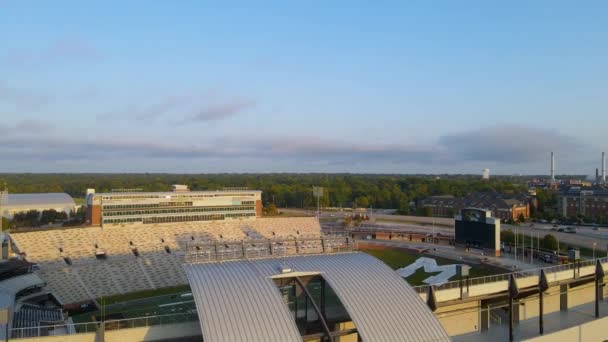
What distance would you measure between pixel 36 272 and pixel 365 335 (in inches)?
1475

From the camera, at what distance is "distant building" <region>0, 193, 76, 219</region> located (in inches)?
3561

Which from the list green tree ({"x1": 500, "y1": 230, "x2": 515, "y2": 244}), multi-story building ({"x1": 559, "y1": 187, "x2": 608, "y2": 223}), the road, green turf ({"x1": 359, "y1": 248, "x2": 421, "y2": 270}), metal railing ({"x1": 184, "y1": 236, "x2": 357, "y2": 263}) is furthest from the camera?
multi-story building ({"x1": 559, "y1": 187, "x2": 608, "y2": 223})

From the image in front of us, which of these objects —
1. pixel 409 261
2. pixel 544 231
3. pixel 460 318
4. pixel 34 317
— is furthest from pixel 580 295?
pixel 544 231

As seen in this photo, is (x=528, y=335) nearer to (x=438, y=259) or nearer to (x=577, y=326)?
(x=577, y=326)

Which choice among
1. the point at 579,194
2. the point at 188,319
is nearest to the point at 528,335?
the point at 188,319

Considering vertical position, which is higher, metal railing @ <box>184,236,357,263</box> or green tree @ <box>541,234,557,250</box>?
metal railing @ <box>184,236,357,263</box>

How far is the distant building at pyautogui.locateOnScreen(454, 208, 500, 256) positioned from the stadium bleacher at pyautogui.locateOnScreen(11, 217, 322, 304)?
63.4ft

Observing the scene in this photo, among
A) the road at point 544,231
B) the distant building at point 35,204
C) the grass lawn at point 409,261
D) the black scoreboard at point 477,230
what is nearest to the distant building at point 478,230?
the black scoreboard at point 477,230

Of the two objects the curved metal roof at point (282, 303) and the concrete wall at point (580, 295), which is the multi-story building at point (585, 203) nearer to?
the concrete wall at point (580, 295)

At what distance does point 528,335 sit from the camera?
23.5 metres

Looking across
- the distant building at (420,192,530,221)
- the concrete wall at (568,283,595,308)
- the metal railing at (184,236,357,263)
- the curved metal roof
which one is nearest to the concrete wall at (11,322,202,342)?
the curved metal roof

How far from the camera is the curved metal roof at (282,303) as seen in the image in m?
16.1

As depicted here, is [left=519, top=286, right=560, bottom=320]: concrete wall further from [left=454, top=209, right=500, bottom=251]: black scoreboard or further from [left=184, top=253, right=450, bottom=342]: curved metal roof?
[left=454, top=209, right=500, bottom=251]: black scoreboard

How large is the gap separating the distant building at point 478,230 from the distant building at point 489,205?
2928cm
